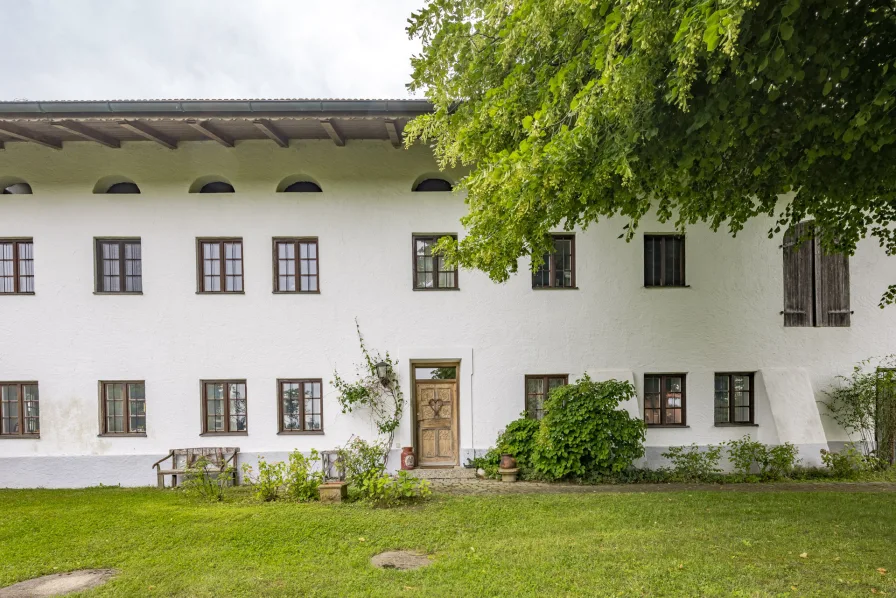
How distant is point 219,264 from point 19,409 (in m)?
5.10

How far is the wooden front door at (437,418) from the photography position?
10.8 metres

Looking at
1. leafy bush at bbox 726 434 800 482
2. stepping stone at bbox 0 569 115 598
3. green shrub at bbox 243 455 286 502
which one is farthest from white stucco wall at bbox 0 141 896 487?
stepping stone at bbox 0 569 115 598

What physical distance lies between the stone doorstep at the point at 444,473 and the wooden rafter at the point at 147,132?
8.42m

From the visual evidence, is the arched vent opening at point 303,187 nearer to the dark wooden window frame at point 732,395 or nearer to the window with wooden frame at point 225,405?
the window with wooden frame at point 225,405

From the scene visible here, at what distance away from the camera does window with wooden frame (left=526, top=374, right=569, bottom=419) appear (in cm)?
1073

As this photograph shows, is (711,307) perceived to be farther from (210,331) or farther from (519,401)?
(210,331)

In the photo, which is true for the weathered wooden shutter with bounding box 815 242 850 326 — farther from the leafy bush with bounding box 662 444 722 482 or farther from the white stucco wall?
the leafy bush with bounding box 662 444 722 482

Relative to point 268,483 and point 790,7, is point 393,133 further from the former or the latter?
point 790,7

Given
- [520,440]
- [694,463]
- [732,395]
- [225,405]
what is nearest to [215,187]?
[225,405]

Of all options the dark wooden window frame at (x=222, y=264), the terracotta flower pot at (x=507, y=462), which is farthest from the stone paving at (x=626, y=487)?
the dark wooden window frame at (x=222, y=264)

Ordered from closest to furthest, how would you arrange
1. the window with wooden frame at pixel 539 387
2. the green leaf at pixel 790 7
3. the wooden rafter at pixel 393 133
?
1. the green leaf at pixel 790 7
2. the wooden rafter at pixel 393 133
3. the window with wooden frame at pixel 539 387

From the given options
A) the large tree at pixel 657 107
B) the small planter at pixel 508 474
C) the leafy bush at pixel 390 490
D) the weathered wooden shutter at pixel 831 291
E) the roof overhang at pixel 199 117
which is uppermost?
the roof overhang at pixel 199 117

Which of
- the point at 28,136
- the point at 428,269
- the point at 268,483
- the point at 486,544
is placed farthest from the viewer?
the point at 428,269

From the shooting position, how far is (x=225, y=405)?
10539 millimetres
